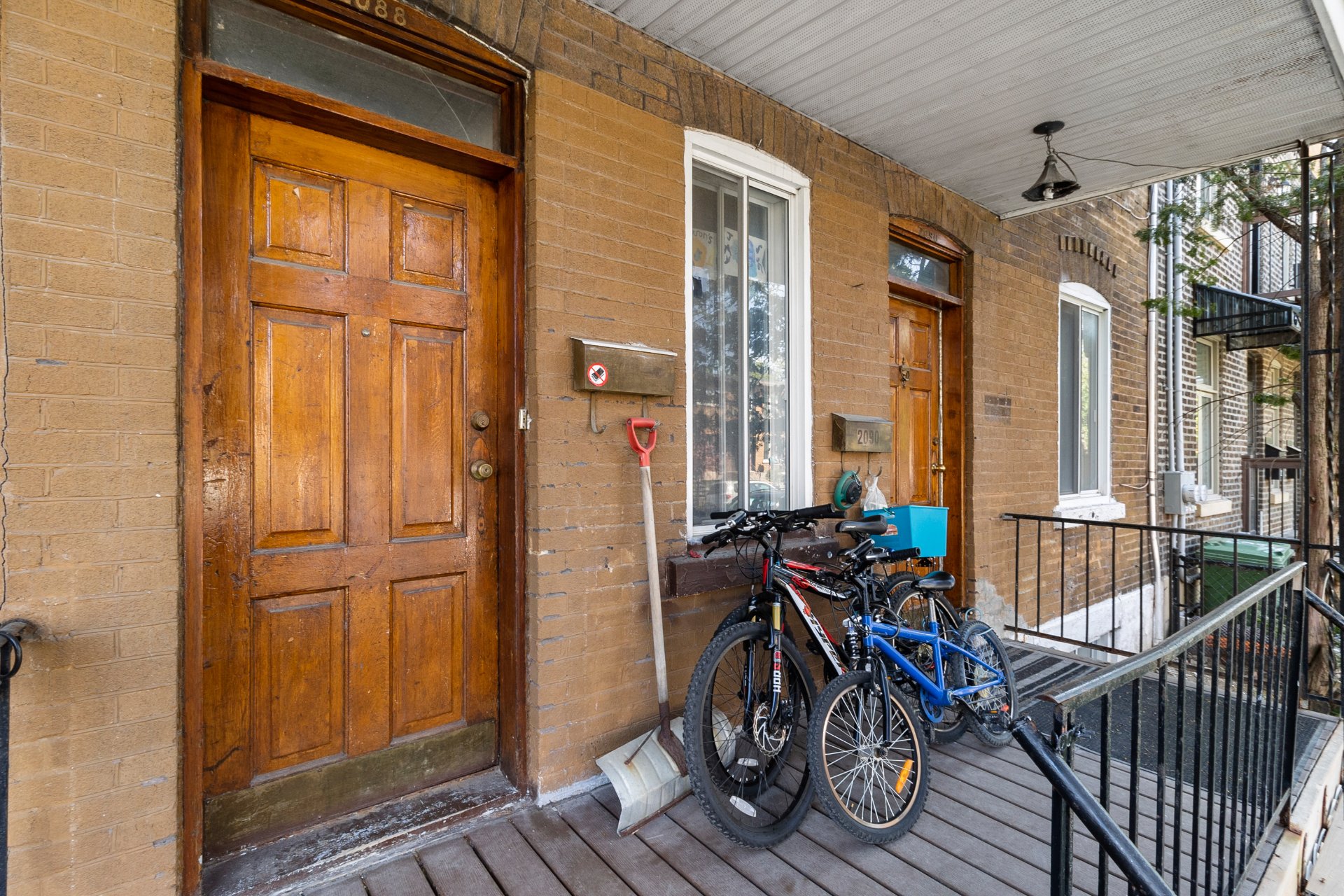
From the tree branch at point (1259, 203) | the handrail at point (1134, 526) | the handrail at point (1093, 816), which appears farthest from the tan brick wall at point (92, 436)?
the tree branch at point (1259, 203)

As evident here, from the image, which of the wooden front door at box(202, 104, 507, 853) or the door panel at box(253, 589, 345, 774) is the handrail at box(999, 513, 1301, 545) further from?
the door panel at box(253, 589, 345, 774)

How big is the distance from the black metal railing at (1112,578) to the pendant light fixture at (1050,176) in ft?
6.34

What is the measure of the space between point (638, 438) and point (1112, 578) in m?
3.44

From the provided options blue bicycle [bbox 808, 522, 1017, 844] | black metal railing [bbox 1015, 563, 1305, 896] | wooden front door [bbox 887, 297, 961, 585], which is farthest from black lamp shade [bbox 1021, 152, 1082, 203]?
blue bicycle [bbox 808, 522, 1017, 844]

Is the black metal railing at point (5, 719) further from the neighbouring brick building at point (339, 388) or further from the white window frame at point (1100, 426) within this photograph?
the white window frame at point (1100, 426)

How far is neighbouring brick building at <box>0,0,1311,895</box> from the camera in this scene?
160 centimetres

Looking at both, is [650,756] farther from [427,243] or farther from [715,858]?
[427,243]

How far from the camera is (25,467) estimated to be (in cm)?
155

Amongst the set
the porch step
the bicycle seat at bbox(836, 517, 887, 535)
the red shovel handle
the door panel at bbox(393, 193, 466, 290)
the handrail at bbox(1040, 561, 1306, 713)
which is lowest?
the porch step

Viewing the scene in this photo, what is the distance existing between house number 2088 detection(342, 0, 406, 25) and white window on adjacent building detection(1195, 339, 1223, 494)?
8.49m

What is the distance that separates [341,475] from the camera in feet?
7.10

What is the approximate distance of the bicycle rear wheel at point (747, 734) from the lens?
2.10m

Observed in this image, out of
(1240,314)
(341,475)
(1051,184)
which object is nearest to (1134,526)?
(1051,184)

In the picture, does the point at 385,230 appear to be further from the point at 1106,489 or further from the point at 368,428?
the point at 1106,489
